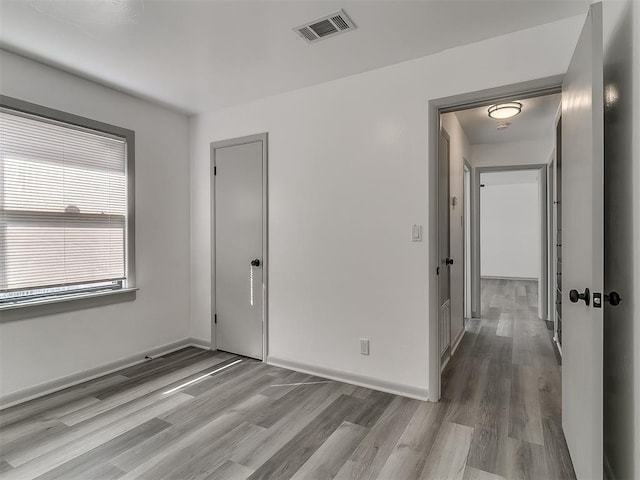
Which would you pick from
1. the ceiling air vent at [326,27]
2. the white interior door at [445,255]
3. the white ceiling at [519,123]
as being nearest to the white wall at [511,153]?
the white ceiling at [519,123]

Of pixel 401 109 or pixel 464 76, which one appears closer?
pixel 464 76

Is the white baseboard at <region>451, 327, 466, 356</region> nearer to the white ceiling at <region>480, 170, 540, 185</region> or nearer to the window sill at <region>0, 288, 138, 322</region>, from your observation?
the window sill at <region>0, 288, 138, 322</region>

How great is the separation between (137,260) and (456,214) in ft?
11.4

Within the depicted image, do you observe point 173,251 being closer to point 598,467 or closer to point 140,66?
point 140,66

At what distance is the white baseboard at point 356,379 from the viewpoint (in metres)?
2.62

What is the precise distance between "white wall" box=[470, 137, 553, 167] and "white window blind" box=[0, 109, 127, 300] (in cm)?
468

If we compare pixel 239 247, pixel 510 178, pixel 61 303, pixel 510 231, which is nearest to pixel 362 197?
pixel 239 247

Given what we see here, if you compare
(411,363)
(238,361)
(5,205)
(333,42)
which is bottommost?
(238,361)

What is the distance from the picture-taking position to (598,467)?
4.56 feet

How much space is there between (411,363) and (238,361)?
5.61 ft

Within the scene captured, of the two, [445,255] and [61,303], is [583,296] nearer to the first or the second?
[445,255]

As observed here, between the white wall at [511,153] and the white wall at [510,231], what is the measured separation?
4.45m

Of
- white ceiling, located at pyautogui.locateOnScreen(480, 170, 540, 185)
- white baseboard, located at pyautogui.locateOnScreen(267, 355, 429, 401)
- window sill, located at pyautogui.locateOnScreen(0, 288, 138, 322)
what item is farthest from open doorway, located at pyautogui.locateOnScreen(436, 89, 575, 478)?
window sill, located at pyautogui.locateOnScreen(0, 288, 138, 322)

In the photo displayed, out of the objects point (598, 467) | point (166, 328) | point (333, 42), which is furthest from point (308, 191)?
point (598, 467)
